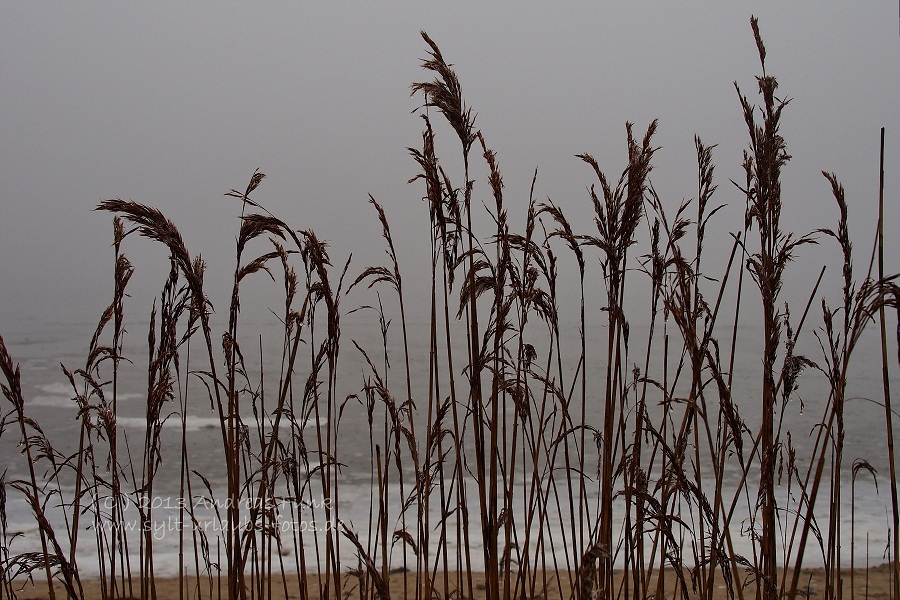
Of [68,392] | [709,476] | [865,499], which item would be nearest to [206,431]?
[68,392]

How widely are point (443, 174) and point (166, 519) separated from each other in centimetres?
527

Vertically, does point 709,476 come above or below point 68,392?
below

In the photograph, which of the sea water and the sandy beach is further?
the sea water

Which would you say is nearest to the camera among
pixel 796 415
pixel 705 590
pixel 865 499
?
pixel 705 590

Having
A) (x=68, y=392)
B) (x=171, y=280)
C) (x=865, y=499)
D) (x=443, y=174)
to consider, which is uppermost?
(x=443, y=174)

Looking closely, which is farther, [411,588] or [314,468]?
[411,588]

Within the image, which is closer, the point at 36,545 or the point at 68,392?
the point at 36,545

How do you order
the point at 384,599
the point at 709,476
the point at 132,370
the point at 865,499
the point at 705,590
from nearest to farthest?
1. the point at 384,599
2. the point at 705,590
3. the point at 865,499
4. the point at 709,476
5. the point at 132,370

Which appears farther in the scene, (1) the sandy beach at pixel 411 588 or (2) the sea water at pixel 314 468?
(2) the sea water at pixel 314 468

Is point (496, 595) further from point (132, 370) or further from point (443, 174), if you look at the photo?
point (132, 370)

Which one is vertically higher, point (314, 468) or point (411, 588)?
point (314, 468)

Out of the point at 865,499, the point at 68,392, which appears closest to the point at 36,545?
the point at 865,499

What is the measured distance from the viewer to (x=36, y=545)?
5.38m

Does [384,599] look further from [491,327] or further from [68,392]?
[68,392]
